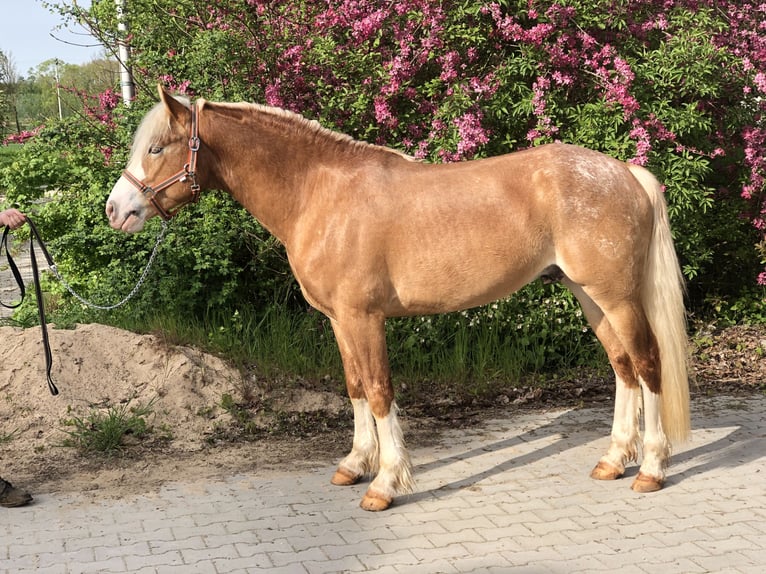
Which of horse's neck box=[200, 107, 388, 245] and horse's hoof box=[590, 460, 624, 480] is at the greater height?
horse's neck box=[200, 107, 388, 245]

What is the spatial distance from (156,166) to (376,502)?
83.4 inches

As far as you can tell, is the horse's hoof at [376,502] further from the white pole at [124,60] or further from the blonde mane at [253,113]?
the white pole at [124,60]

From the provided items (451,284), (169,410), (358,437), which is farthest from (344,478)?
(169,410)

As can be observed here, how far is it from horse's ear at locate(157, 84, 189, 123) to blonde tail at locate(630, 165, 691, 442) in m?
2.50

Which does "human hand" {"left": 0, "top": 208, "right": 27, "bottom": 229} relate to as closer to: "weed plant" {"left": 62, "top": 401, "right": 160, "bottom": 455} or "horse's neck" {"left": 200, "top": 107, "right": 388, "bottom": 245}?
"horse's neck" {"left": 200, "top": 107, "right": 388, "bottom": 245}

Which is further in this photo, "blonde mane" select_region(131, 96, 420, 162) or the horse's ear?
"blonde mane" select_region(131, 96, 420, 162)

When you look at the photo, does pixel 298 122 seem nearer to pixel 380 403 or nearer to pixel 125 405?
pixel 380 403

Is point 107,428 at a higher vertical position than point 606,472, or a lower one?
higher

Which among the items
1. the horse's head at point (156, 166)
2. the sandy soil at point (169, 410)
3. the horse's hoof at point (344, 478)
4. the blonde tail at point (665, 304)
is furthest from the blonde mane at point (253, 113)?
the sandy soil at point (169, 410)

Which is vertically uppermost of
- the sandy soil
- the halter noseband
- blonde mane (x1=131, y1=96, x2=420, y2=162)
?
blonde mane (x1=131, y1=96, x2=420, y2=162)

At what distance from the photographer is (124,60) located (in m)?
8.02

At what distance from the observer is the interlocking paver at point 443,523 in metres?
3.75

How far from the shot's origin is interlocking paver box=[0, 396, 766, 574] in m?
3.75

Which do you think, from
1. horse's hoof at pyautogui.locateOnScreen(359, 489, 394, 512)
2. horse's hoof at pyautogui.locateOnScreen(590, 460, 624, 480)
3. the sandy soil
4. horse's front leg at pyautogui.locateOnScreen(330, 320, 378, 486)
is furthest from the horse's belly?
the sandy soil
